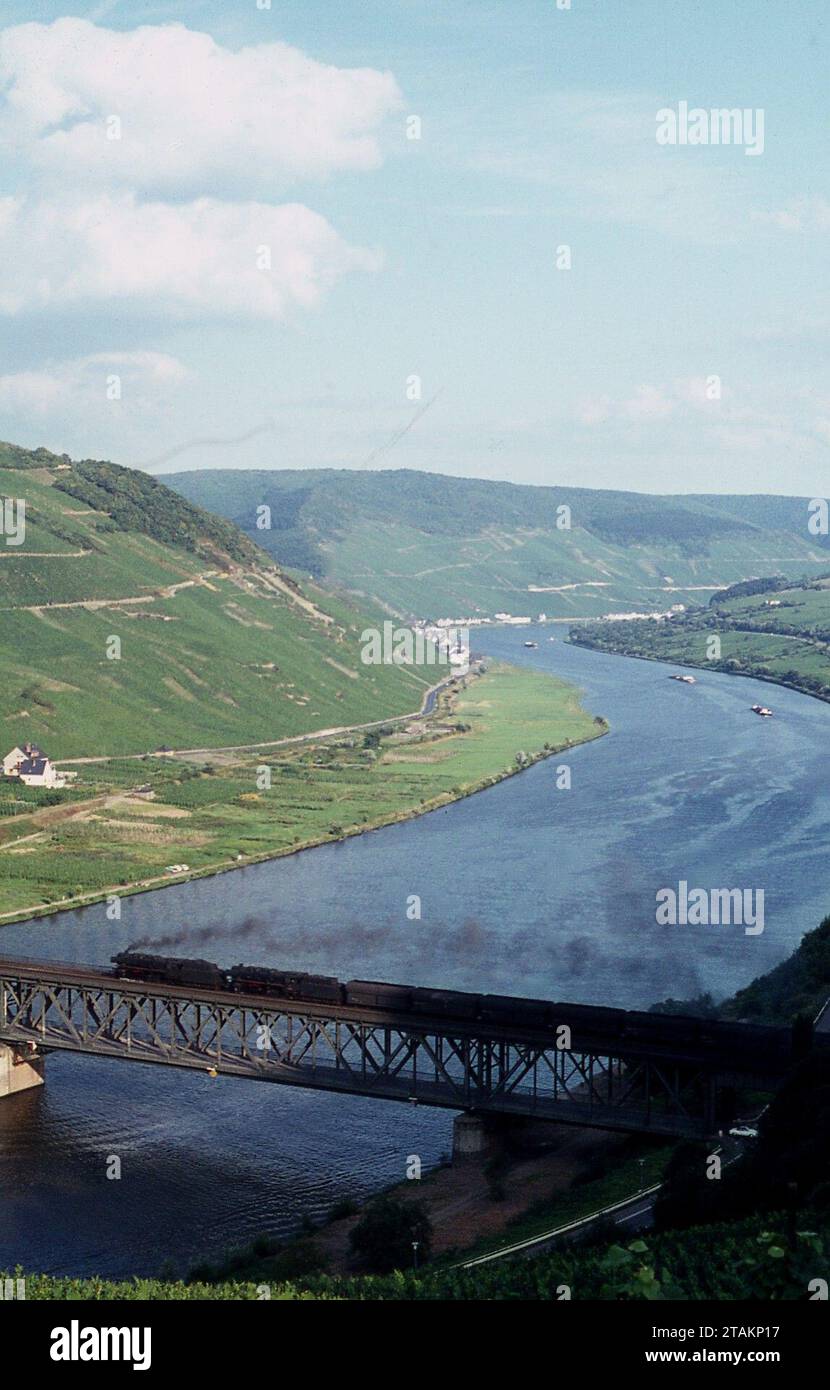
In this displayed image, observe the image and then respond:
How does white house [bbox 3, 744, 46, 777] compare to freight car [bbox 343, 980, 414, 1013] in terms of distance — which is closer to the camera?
freight car [bbox 343, 980, 414, 1013]

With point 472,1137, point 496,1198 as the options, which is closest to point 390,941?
point 472,1137

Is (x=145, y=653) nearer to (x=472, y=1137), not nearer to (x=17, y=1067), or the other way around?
(x=17, y=1067)

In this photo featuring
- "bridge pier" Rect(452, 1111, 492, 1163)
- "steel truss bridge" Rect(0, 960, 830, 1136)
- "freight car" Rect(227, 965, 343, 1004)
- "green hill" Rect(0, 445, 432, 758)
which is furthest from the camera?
"green hill" Rect(0, 445, 432, 758)

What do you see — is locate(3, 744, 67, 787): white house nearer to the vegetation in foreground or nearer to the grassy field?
the grassy field

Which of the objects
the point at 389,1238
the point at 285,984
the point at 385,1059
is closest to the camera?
the point at 389,1238

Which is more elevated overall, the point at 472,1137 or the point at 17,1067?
the point at 17,1067

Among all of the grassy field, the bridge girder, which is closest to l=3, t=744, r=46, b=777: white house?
the grassy field

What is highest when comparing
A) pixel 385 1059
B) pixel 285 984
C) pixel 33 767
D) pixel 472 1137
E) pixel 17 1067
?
pixel 33 767
